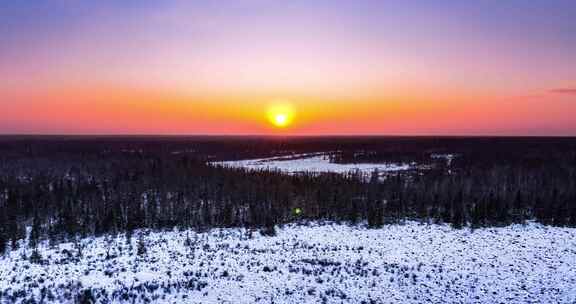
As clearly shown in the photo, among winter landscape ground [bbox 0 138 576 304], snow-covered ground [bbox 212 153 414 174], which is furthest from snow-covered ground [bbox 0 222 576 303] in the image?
snow-covered ground [bbox 212 153 414 174]

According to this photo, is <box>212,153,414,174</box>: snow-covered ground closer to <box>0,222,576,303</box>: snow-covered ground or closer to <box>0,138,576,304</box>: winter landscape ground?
<box>0,138,576,304</box>: winter landscape ground

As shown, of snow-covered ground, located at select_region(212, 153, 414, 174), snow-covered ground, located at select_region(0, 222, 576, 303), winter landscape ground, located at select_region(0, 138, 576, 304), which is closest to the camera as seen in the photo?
snow-covered ground, located at select_region(0, 222, 576, 303)

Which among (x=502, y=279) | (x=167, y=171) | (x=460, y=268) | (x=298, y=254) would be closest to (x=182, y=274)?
(x=298, y=254)

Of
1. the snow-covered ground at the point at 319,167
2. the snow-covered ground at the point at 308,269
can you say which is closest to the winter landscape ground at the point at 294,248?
the snow-covered ground at the point at 308,269

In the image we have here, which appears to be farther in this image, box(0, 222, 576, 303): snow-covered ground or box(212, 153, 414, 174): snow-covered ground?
box(212, 153, 414, 174): snow-covered ground

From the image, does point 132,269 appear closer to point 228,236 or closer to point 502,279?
point 228,236

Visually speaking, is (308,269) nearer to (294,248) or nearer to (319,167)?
(294,248)

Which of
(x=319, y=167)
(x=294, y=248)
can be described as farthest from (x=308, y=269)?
(x=319, y=167)

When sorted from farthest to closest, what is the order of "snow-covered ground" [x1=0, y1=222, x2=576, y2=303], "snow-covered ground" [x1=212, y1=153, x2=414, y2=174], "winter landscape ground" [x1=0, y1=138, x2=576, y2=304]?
"snow-covered ground" [x1=212, y1=153, x2=414, y2=174], "winter landscape ground" [x1=0, y1=138, x2=576, y2=304], "snow-covered ground" [x1=0, y1=222, x2=576, y2=303]

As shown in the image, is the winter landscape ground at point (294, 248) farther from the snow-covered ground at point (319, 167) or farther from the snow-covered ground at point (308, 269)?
the snow-covered ground at point (319, 167)
